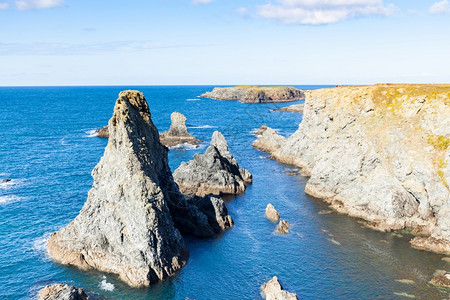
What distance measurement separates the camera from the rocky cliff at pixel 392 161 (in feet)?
224

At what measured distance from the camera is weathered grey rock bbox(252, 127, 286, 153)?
136500mm

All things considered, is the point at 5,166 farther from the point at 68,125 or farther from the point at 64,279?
the point at 68,125

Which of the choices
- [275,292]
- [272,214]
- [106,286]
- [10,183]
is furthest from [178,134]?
[275,292]

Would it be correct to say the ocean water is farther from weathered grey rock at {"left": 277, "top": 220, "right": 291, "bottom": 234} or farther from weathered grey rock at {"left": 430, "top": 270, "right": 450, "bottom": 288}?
weathered grey rock at {"left": 277, "top": 220, "right": 291, "bottom": 234}

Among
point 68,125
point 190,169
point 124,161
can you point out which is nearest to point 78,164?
point 190,169

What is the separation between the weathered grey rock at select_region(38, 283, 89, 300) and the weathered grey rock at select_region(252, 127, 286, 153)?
98889mm

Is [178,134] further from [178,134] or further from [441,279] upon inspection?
[441,279]

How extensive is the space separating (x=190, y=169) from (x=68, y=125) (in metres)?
132

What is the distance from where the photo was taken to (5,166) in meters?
111

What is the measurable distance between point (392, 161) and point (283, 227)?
28.2 meters

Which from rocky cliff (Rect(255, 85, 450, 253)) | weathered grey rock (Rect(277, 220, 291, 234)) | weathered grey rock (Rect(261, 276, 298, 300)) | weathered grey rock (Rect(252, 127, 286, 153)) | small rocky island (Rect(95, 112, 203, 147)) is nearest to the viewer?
weathered grey rock (Rect(261, 276, 298, 300))

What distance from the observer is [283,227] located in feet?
232

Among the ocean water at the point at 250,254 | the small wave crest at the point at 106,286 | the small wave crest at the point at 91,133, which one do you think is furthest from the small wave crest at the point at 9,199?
the small wave crest at the point at 91,133

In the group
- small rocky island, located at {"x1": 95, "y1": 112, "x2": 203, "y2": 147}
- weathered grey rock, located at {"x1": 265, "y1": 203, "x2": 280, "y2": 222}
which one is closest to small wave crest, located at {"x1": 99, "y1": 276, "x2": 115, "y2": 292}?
weathered grey rock, located at {"x1": 265, "y1": 203, "x2": 280, "y2": 222}
